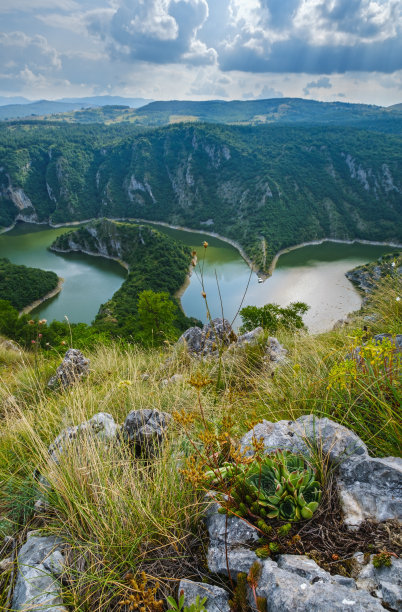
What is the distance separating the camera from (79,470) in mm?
2215

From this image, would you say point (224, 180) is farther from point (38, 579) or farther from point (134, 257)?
point (38, 579)

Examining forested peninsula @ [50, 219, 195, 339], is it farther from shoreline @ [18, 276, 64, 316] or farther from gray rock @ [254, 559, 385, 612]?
gray rock @ [254, 559, 385, 612]

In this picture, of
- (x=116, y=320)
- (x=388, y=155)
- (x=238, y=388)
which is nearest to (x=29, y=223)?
(x=116, y=320)

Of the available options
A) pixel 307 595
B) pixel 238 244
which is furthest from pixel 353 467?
pixel 238 244

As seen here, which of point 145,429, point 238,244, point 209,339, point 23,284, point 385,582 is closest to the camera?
point 385,582

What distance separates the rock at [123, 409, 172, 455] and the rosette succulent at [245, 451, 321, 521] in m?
1.10

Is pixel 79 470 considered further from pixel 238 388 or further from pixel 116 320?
pixel 116 320

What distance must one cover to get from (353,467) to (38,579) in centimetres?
191

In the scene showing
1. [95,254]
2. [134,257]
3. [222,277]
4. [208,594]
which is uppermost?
[208,594]

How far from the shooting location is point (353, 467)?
78.9 inches

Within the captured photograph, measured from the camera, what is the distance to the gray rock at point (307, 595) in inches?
51.8

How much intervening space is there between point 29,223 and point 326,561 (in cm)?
16785

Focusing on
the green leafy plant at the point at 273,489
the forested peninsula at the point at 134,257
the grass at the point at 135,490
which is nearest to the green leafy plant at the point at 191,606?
the grass at the point at 135,490

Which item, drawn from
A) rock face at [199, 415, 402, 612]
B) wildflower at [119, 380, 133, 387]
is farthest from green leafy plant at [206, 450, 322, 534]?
wildflower at [119, 380, 133, 387]
